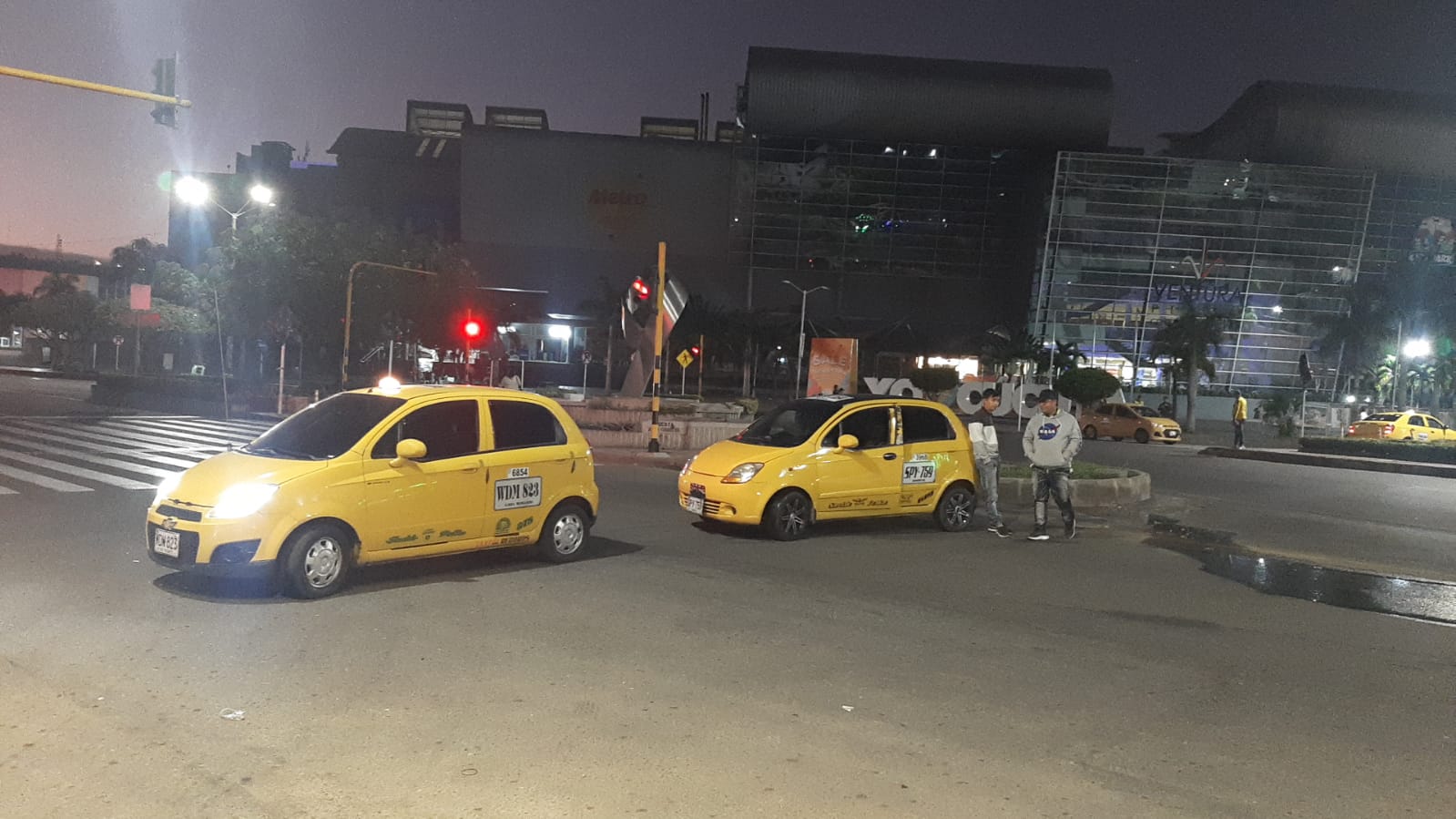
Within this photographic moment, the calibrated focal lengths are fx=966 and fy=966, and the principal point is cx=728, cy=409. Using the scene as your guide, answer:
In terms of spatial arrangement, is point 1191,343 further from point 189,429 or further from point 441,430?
point 441,430

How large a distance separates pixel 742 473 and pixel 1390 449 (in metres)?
22.0

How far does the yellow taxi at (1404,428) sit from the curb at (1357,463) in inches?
285

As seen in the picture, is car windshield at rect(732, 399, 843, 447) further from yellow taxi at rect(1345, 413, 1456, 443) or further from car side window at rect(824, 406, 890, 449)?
yellow taxi at rect(1345, 413, 1456, 443)

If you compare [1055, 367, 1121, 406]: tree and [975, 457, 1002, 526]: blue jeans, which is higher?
[1055, 367, 1121, 406]: tree

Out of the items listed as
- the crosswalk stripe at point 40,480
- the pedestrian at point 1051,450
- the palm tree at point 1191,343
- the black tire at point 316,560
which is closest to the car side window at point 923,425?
the pedestrian at point 1051,450

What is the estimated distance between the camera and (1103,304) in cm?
6103

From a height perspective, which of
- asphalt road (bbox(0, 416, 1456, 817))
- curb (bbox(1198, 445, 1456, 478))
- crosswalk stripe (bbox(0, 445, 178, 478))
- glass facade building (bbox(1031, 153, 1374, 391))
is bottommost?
crosswalk stripe (bbox(0, 445, 178, 478))

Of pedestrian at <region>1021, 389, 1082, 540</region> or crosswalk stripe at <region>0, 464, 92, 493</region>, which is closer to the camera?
pedestrian at <region>1021, 389, 1082, 540</region>

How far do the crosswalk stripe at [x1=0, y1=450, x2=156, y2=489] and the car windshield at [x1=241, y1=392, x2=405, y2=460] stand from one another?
21.5 ft

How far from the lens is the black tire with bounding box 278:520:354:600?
7137 mm

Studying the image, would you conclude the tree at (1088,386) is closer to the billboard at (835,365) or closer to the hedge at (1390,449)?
the hedge at (1390,449)

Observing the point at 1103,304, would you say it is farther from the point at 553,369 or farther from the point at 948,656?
the point at 948,656

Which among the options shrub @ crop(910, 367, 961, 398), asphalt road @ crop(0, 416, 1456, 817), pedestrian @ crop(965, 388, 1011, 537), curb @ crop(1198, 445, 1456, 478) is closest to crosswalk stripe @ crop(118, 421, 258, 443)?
asphalt road @ crop(0, 416, 1456, 817)

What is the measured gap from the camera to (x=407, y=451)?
757cm
